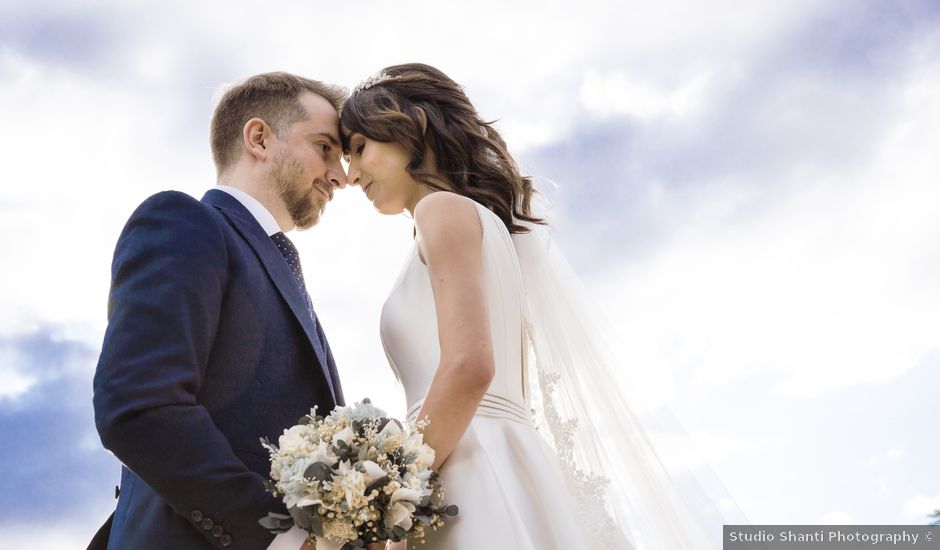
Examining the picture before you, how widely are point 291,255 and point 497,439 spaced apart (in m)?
1.53

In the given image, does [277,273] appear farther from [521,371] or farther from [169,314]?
[521,371]

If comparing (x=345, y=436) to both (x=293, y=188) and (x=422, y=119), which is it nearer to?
(x=422, y=119)

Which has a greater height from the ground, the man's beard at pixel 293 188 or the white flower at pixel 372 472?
the man's beard at pixel 293 188

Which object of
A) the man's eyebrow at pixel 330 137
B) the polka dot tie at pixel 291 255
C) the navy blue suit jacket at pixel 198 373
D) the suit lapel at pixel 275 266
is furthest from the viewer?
the man's eyebrow at pixel 330 137

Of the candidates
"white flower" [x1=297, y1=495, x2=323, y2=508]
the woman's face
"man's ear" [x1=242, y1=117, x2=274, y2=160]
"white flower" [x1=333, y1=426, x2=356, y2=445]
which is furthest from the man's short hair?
"white flower" [x1=297, y1=495, x2=323, y2=508]

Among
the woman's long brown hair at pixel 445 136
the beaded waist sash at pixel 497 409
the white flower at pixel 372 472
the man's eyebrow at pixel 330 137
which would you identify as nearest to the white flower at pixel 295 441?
the white flower at pixel 372 472

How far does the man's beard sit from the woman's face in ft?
1.76

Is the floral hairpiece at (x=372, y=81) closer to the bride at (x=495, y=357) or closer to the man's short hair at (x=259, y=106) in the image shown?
the bride at (x=495, y=357)

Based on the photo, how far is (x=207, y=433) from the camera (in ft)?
9.71

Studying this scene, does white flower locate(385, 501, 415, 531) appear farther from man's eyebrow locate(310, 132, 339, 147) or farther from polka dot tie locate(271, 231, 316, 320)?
man's eyebrow locate(310, 132, 339, 147)

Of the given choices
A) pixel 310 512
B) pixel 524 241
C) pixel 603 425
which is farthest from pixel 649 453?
pixel 310 512

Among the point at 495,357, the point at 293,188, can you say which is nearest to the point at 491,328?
the point at 495,357

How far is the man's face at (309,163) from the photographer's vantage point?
15.3ft

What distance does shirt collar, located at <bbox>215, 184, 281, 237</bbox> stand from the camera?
413cm
